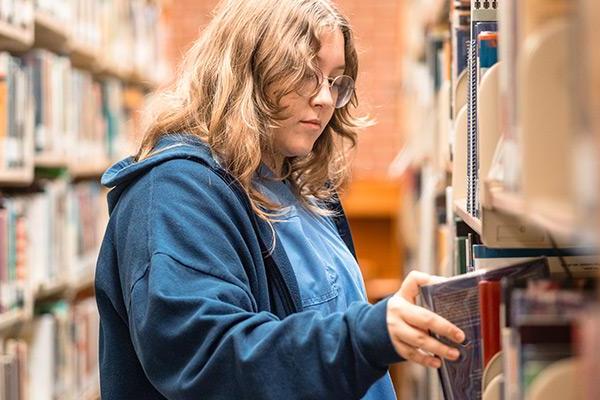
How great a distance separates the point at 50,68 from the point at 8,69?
548 mm

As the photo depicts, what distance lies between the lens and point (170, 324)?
150 cm

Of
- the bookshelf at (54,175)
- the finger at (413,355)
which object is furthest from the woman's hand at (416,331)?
the bookshelf at (54,175)

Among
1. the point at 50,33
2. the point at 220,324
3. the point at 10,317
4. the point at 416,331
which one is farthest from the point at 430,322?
the point at 50,33

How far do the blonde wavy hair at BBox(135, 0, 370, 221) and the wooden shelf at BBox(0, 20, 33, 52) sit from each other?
1.16m

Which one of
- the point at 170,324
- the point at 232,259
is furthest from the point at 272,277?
the point at 170,324

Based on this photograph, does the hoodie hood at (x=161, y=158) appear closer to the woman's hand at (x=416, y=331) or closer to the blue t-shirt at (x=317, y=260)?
the blue t-shirt at (x=317, y=260)

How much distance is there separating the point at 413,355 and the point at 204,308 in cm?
30

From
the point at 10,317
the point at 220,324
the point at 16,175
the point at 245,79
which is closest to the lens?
the point at 220,324

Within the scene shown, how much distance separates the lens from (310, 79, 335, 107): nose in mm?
1730

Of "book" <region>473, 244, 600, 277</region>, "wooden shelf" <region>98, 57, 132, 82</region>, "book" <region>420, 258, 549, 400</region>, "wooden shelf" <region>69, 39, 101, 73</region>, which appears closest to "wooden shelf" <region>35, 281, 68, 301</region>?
"wooden shelf" <region>69, 39, 101, 73</region>

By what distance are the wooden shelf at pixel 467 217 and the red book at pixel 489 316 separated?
0.57ft

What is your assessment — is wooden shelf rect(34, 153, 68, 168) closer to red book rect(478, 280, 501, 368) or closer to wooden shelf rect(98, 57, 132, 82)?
wooden shelf rect(98, 57, 132, 82)

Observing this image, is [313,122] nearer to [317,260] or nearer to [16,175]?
[317,260]

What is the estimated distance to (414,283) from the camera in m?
1.47
